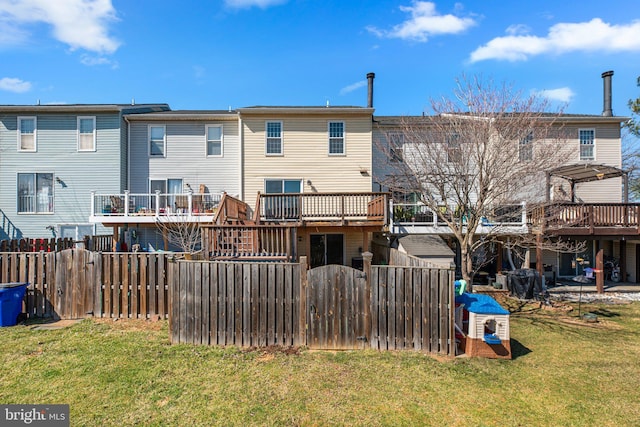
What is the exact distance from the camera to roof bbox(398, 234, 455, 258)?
997 centimetres

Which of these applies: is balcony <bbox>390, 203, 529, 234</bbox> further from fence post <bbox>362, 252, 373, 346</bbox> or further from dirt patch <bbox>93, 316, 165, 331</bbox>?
dirt patch <bbox>93, 316, 165, 331</bbox>

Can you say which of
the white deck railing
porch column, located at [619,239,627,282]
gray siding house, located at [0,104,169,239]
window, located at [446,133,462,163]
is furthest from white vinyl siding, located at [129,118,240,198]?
porch column, located at [619,239,627,282]

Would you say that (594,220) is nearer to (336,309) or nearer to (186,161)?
(336,309)

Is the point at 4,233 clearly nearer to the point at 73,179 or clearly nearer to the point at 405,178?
the point at 73,179

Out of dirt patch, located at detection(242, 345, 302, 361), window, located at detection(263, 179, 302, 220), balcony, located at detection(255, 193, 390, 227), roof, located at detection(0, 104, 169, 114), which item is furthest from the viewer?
roof, located at detection(0, 104, 169, 114)

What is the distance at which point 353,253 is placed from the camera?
45.0 feet

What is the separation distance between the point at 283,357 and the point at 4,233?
653 inches

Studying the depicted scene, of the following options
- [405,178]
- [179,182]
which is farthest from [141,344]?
[179,182]

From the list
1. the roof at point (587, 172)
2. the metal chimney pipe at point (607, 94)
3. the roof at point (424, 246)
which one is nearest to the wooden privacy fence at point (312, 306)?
the roof at point (424, 246)

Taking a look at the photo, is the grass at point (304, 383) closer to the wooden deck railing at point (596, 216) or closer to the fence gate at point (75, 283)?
the fence gate at point (75, 283)

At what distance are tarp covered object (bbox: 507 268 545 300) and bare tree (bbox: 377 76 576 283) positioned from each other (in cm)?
160

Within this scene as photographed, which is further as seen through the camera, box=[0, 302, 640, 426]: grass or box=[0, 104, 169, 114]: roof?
box=[0, 104, 169, 114]: roof

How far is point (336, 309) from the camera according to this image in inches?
207

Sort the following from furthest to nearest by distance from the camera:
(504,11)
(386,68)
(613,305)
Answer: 1. (386,68)
2. (504,11)
3. (613,305)
